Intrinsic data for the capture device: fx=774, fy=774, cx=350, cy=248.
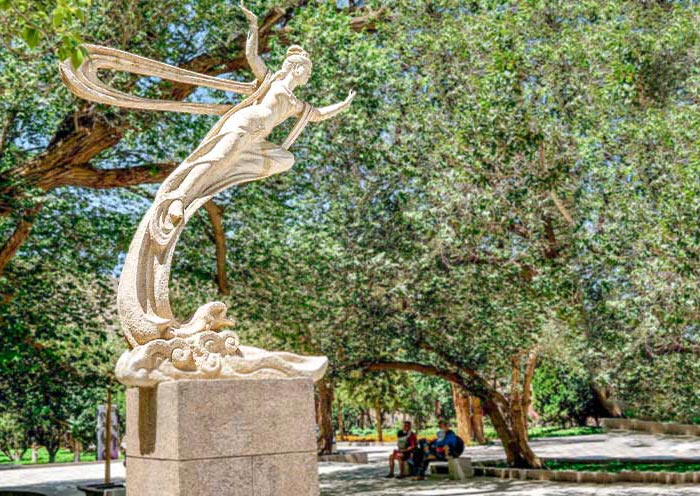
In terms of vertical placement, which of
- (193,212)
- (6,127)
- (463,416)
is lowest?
(463,416)

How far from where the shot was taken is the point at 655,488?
46.5 feet

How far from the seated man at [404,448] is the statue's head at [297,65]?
44.2 feet

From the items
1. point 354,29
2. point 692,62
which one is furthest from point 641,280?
point 354,29

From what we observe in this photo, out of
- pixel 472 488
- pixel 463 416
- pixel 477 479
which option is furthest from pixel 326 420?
pixel 472 488

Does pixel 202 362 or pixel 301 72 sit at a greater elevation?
pixel 301 72

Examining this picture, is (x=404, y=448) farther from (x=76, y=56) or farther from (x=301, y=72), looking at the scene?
(x=76, y=56)

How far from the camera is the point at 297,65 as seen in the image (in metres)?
6.71

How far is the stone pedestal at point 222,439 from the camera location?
17.5ft

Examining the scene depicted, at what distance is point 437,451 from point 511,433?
6.61 ft

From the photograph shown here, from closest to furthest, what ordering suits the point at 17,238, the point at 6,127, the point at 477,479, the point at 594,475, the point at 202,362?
1. the point at 202,362
2. the point at 6,127
3. the point at 17,238
4. the point at 594,475
5. the point at 477,479

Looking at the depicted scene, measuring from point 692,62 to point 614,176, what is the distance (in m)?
2.51

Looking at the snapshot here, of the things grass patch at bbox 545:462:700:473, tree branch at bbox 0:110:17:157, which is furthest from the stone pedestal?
grass patch at bbox 545:462:700:473

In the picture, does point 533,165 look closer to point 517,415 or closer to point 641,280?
point 641,280

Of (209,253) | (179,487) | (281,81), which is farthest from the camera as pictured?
(209,253)
